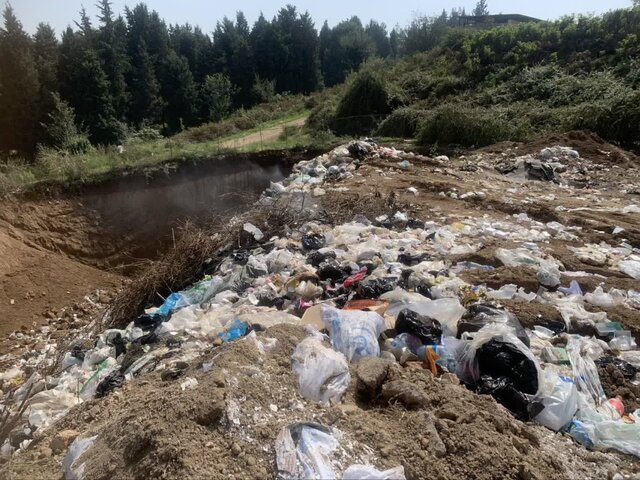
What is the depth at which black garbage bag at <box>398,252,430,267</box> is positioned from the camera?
4082 millimetres

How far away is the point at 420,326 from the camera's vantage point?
2668 millimetres

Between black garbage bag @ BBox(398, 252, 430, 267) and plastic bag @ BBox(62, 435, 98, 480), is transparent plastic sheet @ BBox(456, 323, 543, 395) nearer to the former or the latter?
black garbage bag @ BBox(398, 252, 430, 267)

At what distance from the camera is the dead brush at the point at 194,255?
4.51 m

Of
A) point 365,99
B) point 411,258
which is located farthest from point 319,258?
point 365,99

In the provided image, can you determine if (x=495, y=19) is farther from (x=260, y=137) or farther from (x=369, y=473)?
(x=369, y=473)

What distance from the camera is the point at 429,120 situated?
35.0 ft

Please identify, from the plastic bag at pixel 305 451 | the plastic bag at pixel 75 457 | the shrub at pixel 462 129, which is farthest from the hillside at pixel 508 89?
the plastic bag at pixel 75 457

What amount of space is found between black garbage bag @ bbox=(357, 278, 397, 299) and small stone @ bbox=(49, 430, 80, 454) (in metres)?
2.06

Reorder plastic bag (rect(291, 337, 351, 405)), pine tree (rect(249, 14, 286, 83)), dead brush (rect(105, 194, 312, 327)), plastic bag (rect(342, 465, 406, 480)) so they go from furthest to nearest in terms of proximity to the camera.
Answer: pine tree (rect(249, 14, 286, 83)), dead brush (rect(105, 194, 312, 327)), plastic bag (rect(291, 337, 351, 405)), plastic bag (rect(342, 465, 406, 480))

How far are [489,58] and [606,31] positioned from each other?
3.59m

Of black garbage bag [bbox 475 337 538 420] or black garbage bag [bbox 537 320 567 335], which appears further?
black garbage bag [bbox 537 320 567 335]

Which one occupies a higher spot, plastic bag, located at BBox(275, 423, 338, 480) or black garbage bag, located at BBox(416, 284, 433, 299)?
plastic bag, located at BBox(275, 423, 338, 480)

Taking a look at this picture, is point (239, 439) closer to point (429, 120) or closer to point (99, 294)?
point (99, 294)

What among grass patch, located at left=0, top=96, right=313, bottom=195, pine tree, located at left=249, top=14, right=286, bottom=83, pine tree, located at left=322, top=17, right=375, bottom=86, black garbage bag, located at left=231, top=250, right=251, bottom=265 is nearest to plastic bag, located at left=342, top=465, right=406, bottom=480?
black garbage bag, located at left=231, top=250, right=251, bottom=265
